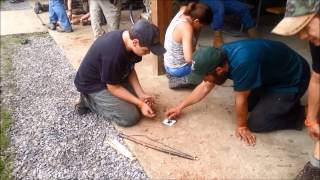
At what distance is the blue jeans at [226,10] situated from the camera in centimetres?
557

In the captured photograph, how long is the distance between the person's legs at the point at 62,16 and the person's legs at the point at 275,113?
4379 mm

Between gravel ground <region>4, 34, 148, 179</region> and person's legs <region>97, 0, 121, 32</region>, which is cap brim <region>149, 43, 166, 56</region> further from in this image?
person's legs <region>97, 0, 121, 32</region>

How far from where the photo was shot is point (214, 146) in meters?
3.41

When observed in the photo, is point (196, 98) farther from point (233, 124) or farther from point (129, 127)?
point (129, 127)

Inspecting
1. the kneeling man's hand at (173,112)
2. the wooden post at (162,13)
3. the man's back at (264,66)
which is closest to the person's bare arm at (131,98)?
the kneeling man's hand at (173,112)

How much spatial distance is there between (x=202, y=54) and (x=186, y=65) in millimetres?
1260

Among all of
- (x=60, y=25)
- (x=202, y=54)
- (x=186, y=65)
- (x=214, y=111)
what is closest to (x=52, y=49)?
(x=60, y=25)

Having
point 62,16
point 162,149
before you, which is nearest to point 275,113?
point 162,149

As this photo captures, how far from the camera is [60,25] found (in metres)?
7.00

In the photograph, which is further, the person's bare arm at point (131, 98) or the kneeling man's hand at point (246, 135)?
the person's bare arm at point (131, 98)

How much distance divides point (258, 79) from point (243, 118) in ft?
1.46

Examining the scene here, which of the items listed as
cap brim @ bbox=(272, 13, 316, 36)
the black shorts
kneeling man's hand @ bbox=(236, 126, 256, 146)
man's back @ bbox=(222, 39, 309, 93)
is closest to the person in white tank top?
man's back @ bbox=(222, 39, 309, 93)

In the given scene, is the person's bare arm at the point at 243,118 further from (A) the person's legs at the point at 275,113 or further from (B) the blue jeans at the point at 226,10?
(B) the blue jeans at the point at 226,10

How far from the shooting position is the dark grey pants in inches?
146
